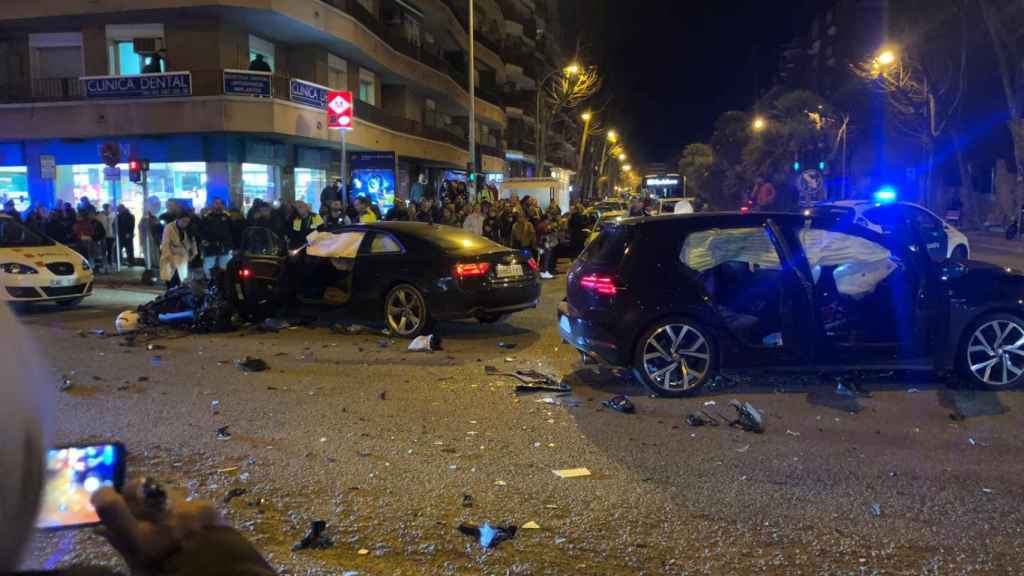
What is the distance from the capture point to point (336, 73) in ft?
97.7

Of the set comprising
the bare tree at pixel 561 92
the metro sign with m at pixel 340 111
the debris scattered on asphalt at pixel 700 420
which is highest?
the bare tree at pixel 561 92

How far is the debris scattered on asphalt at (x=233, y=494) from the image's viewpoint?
485cm

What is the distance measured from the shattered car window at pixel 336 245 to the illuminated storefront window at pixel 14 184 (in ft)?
62.8

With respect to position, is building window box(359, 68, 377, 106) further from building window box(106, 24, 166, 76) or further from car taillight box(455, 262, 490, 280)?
car taillight box(455, 262, 490, 280)

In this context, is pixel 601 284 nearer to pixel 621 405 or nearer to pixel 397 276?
pixel 621 405

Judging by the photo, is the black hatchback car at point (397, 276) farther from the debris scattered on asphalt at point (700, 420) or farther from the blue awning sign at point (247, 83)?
the blue awning sign at point (247, 83)

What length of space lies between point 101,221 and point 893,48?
109ft

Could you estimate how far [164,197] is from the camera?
2417cm

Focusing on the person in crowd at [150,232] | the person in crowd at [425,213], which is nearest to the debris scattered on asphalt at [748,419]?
the person in crowd at [150,232]

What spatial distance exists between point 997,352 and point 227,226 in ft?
46.3

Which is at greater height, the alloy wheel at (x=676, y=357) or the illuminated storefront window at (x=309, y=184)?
the illuminated storefront window at (x=309, y=184)

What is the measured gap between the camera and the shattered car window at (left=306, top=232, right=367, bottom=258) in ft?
36.6

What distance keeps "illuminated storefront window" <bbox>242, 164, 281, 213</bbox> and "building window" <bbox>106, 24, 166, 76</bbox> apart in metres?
3.87

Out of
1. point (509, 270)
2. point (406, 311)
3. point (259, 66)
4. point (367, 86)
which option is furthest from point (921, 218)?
point (367, 86)
